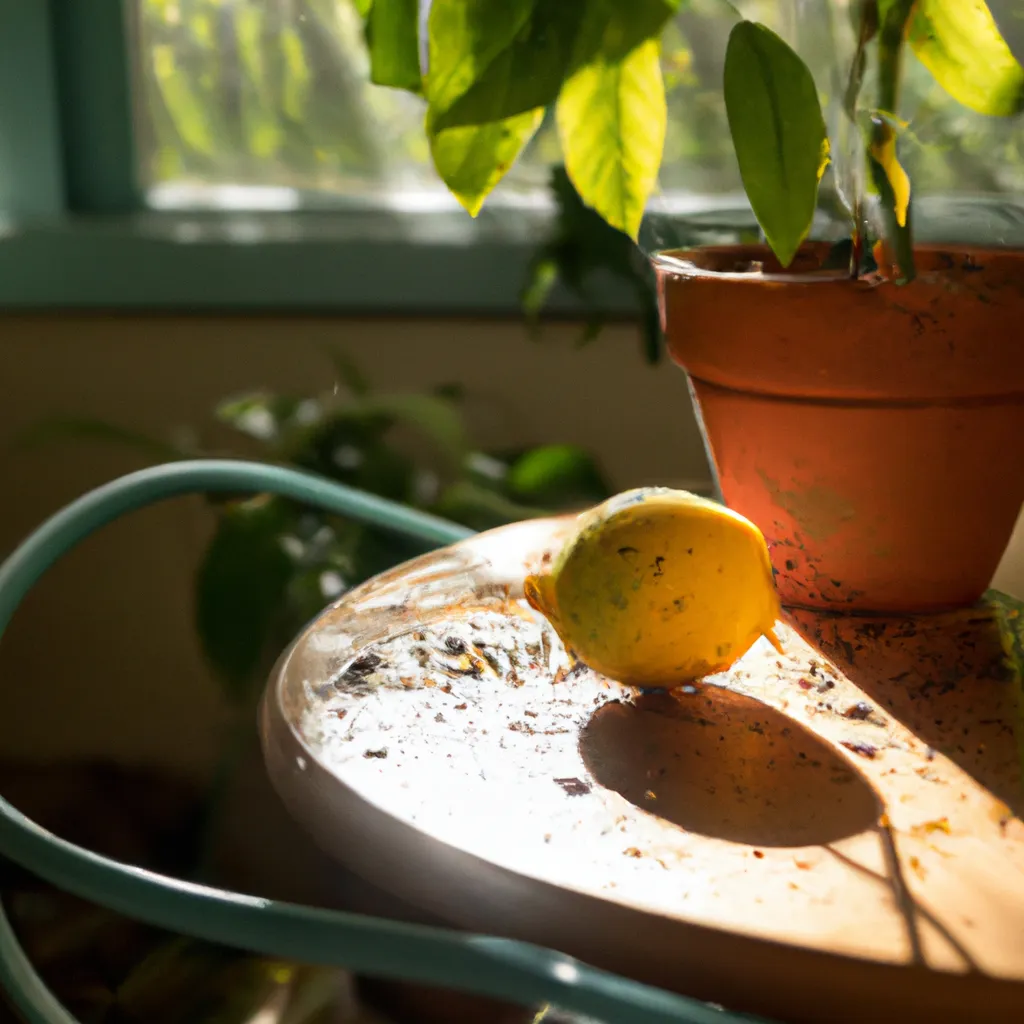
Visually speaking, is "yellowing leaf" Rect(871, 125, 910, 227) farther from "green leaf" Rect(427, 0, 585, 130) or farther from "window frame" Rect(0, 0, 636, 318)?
"window frame" Rect(0, 0, 636, 318)

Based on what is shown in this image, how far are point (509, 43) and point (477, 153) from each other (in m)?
0.05

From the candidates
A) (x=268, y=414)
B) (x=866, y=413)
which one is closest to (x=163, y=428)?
(x=268, y=414)

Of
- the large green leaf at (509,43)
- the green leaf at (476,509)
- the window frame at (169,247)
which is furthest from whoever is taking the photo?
the window frame at (169,247)

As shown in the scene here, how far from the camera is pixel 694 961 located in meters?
0.27

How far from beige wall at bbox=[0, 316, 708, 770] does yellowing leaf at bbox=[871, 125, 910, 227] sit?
0.71 metres

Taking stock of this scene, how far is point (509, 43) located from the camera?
38cm

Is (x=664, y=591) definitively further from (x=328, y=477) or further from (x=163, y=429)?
(x=163, y=429)

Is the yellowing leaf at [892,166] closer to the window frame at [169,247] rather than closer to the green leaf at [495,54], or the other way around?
the green leaf at [495,54]

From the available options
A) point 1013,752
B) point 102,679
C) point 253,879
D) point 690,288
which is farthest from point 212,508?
point 1013,752

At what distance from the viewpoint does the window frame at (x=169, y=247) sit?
1128 millimetres

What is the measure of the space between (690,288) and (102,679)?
0.98m

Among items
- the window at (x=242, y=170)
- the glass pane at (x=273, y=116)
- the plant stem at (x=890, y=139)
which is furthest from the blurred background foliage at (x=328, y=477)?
the plant stem at (x=890, y=139)

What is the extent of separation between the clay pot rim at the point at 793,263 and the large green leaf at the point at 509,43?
4.5 inches

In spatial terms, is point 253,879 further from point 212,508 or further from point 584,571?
point 584,571
